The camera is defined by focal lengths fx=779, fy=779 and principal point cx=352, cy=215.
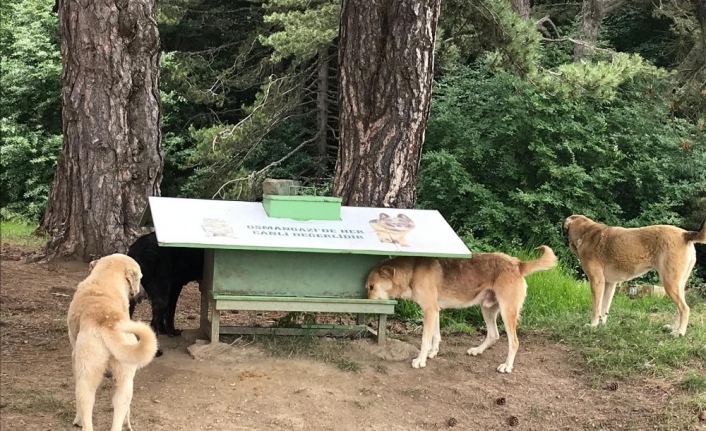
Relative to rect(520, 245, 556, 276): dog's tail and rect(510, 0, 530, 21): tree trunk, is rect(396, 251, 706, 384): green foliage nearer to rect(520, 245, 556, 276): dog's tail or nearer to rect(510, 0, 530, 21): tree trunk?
rect(520, 245, 556, 276): dog's tail

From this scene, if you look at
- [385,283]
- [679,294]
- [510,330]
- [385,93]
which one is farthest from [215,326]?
[679,294]

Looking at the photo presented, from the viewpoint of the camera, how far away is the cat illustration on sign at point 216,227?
6051 millimetres

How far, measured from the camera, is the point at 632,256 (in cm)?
766

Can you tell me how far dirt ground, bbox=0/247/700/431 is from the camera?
5406mm

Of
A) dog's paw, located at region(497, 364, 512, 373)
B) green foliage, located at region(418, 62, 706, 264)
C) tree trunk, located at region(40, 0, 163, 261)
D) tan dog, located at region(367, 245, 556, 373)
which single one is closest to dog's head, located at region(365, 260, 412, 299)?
tan dog, located at region(367, 245, 556, 373)

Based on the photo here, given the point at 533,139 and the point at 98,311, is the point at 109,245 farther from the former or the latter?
the point at 533,139

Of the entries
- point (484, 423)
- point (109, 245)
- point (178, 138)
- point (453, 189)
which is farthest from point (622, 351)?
point (178, 138)

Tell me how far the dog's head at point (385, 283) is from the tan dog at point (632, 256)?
2.33 m

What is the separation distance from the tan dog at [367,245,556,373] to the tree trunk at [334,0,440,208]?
171 centimetres

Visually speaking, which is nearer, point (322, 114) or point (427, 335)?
point (427, 335)

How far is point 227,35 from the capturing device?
2459 cm

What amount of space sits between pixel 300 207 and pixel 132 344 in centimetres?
238

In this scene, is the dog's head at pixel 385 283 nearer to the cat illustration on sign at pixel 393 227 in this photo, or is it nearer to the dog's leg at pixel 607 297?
the cat illustration on sign at pixel 393 227

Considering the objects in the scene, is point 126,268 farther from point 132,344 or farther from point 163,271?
point 163,271
